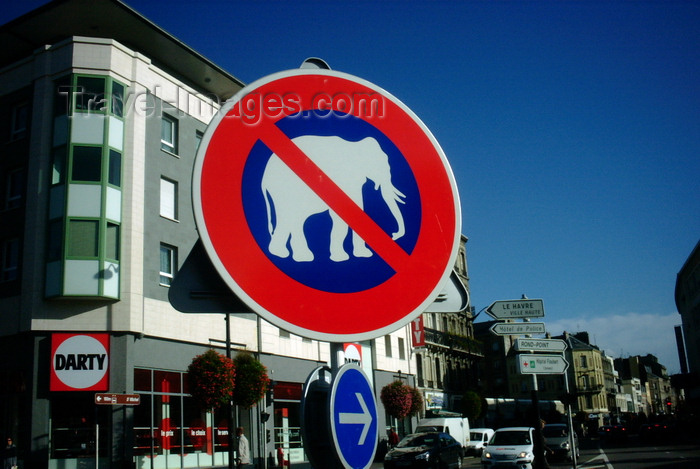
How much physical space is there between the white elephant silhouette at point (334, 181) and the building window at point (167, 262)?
2418 centimetres

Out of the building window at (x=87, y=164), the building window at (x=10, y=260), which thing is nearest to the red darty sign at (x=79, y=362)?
the building window at (x=10, y=260)

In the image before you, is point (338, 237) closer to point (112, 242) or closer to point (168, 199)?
point (112, 242)

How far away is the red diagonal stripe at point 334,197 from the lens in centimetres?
222

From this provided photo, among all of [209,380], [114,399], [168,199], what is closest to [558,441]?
[209,380]

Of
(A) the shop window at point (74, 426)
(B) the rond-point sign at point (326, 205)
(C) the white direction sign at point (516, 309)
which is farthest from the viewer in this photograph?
(A) the shop window at point (74, 426)

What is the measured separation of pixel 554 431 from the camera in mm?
28047

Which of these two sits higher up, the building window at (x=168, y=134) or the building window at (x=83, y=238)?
the building window at (x=168, y=134)

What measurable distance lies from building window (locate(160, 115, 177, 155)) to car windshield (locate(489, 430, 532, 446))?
1695 centimetres

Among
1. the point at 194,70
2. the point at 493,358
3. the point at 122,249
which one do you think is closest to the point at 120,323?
the point at 122,249

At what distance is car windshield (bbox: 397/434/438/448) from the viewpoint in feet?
76.5

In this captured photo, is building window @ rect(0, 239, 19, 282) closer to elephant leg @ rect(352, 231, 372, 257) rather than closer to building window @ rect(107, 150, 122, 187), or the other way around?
building window @ rect(107, 150, 122, 187)

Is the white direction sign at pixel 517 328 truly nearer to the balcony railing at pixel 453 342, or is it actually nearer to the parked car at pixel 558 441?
the parked car at pixel 558 441

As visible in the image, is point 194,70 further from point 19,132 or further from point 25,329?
point 25,329

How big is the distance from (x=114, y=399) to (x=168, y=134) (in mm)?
12190
